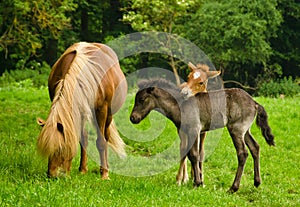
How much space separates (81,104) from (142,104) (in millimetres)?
956

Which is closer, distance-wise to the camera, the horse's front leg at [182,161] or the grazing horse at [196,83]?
the horse's front leg at [182,161]

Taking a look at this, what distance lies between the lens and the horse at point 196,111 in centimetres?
783

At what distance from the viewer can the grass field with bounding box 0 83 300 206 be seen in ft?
19.8

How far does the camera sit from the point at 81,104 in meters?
7.41

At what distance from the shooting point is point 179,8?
1009 inches


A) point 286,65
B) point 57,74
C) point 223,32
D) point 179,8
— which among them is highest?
point 57,74

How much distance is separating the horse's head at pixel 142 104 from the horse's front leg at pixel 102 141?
79cm

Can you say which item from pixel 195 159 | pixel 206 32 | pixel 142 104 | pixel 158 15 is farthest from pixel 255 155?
pixel 206 32

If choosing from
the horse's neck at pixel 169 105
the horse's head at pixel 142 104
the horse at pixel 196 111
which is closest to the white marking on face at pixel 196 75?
the horse at pixel 196 111

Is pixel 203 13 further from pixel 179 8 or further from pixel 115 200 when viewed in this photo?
pixel 115 200

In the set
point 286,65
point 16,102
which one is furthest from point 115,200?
point 286,65

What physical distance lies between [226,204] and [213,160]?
4.27 meters

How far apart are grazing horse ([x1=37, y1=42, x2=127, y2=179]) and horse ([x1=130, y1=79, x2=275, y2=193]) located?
2.48ft

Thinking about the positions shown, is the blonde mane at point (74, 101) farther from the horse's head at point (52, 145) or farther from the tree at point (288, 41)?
the tree at point (288, 41)
